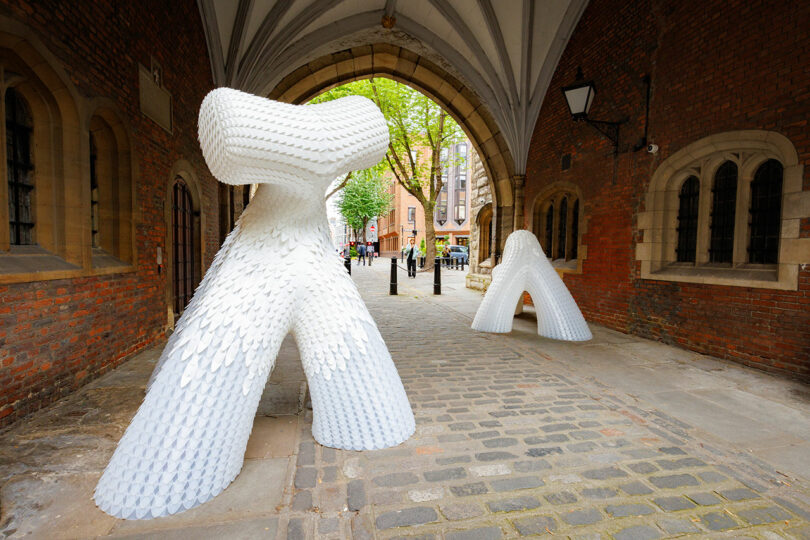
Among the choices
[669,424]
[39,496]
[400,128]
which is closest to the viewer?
[39,496]

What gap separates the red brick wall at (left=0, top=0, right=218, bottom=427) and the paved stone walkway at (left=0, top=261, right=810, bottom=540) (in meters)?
0.46

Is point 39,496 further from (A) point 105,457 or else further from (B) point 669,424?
(B) point 669,424

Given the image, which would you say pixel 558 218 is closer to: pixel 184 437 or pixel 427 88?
pixel 427 88

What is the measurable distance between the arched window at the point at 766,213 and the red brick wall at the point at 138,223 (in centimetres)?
713

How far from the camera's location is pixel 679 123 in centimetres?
511

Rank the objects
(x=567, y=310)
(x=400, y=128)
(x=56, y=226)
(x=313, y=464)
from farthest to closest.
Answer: (x=400, y=128), (x=567, y=310), (x=56, y=226), (x=313, y=464)

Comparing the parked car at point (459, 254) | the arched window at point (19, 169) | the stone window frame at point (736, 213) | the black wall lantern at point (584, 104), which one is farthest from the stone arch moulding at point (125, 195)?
the parked car at point (459, 254)

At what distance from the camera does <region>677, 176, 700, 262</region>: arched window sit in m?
5.25

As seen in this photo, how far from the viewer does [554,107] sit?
8.17 meters

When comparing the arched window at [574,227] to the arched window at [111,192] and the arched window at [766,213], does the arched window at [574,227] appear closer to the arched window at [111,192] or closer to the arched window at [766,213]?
the arched window at [766,213]

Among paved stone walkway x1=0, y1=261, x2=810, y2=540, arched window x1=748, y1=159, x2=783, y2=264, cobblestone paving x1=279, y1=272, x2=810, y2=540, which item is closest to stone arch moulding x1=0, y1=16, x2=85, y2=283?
paved stone walkway x1=0, y1=261, x2=810, y2=540

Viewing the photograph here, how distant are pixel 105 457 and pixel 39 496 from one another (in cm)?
38

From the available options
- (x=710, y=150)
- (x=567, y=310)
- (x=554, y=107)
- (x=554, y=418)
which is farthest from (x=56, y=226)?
(x=554, y=107)

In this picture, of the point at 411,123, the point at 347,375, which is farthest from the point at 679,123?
the point at 411,123
